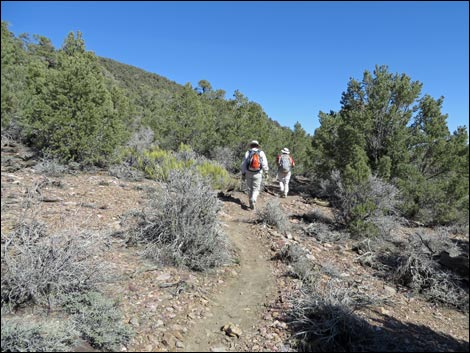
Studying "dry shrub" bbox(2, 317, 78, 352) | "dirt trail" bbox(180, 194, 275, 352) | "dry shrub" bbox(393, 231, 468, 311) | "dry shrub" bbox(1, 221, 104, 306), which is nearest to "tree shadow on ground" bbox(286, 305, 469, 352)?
"dirt trail" bbox(180, 194, 275, 352)

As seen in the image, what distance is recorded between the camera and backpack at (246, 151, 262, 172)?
7375 millimetres

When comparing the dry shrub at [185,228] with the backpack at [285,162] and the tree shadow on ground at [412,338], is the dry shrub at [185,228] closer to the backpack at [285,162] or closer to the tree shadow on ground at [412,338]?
the tree shadow on ground at [412,338]

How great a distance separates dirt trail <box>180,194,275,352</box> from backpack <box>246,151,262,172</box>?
189 cm

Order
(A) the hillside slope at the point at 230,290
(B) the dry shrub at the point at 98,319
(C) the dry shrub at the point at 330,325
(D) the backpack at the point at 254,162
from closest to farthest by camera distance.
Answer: (B) the dry shrub at the point at 98,319
(C) the dry shrub at the point at 330,325
(A) the hillside slope at the point at 230,290
(D) the backpack at the point at 254,162

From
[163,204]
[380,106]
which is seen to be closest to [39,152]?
[163,204]

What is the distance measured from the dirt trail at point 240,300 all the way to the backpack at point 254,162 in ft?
6.19

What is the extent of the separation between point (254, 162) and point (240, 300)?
3.97m

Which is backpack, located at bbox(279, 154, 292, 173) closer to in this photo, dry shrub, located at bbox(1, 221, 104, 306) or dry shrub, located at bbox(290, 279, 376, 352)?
dry shrub, located at bbox(290, 279, 376, 352)

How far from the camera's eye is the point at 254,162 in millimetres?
7402

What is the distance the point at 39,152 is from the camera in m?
Answer: 8.74

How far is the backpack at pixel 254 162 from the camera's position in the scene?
24.2 feet

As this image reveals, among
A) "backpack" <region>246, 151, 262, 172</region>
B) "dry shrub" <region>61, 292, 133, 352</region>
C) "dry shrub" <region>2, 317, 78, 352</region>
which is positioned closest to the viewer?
"dry shrub" <region>2, 317, 78, 352</region>

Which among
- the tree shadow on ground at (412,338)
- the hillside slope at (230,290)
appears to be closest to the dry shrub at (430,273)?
the hillside slope at (230,290)

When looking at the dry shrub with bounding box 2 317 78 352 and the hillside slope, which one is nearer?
the dry shrub with bounding box 2 317 78 352
